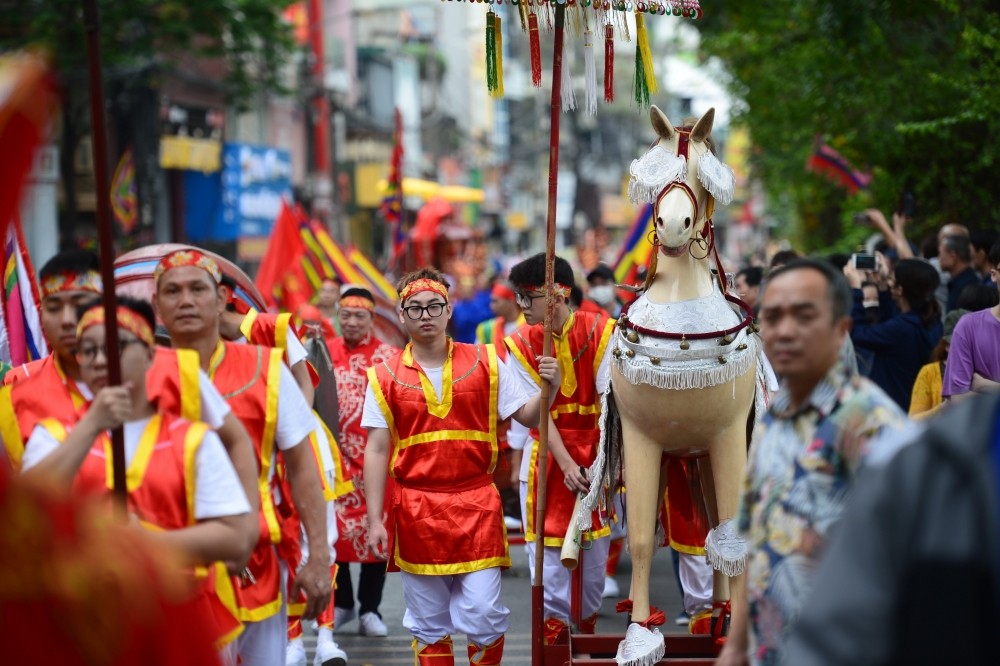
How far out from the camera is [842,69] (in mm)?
13867

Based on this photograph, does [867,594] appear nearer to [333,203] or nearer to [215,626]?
[215,626]

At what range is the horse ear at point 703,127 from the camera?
6234 mm

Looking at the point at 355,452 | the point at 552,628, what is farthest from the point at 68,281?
the point at 355,452

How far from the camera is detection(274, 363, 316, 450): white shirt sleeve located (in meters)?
4.72

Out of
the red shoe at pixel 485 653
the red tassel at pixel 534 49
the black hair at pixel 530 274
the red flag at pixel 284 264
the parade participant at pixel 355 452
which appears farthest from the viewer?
the red flag at pixel 284 264

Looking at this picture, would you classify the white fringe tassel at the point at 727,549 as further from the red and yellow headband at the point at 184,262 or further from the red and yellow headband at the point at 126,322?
the red and yellow headband at the point at 126,322

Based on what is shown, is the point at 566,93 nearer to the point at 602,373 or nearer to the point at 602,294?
the point at 602,373

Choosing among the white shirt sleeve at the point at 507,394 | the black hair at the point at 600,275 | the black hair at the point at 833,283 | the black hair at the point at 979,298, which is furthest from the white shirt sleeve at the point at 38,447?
the black hair at the point at 600,275

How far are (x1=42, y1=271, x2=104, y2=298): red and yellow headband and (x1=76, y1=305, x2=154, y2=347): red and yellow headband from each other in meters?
0.79

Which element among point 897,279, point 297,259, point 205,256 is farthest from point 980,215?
point 205,256

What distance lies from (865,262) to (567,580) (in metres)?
3.50

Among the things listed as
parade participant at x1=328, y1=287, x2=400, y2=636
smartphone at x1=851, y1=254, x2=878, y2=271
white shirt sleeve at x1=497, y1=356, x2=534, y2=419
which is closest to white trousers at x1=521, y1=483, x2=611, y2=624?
white shirt sleeve at x1=497, y1=356, x2=534, y2=419

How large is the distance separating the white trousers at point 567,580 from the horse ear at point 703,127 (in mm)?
2095

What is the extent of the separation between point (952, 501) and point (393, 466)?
14.2 feet
